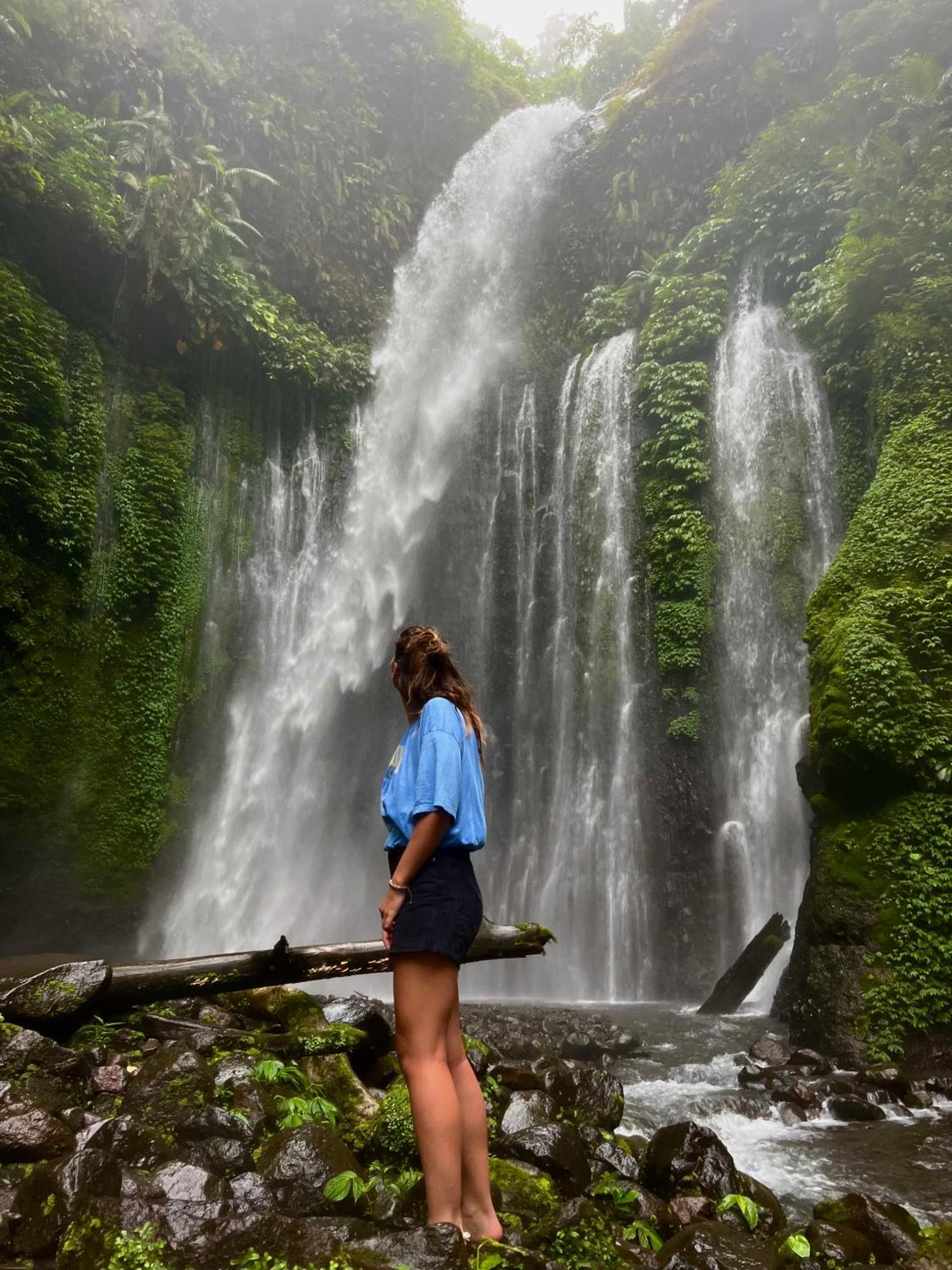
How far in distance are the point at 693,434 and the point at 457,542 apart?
5385 millimetres

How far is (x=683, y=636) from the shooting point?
13.7 meters

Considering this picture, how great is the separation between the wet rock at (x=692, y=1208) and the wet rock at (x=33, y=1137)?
2.42 metres

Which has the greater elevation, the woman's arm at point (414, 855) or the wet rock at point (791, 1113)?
the woman's arm at point (414, 855)

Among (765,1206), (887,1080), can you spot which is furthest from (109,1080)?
(887,1080)

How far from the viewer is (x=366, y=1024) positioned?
438 cm

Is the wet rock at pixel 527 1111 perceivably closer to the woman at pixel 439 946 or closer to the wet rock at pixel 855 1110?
the woman at pixel 439 946

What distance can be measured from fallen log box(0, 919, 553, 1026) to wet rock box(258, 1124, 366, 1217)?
4.11 ft

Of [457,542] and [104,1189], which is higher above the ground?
[457,542]

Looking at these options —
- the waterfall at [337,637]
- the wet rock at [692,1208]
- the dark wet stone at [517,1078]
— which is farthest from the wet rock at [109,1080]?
the waterfall at [337,637]

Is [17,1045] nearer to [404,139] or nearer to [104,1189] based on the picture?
[104,1189]

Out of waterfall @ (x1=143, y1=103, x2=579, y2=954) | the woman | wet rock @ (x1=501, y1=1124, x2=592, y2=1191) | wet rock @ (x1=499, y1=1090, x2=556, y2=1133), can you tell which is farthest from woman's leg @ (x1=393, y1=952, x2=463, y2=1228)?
waterfall @ (x1=143, y1=103, x2=579, y2=954)

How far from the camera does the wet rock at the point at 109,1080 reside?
3.33m

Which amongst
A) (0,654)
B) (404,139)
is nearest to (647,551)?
(0,654)

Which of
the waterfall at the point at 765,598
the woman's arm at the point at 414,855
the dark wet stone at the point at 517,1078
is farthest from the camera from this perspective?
the waterfall at the point at 765,598
